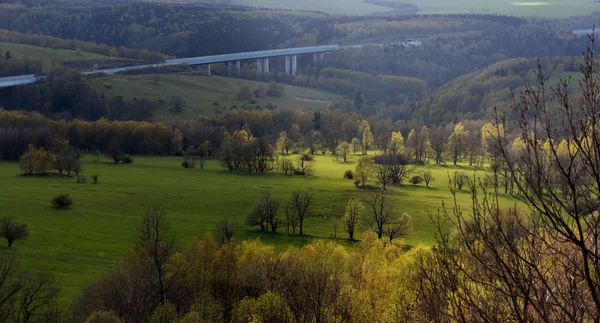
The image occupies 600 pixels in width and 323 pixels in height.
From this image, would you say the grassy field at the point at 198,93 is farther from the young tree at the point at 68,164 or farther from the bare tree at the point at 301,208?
the bare tree at the point at 301,208

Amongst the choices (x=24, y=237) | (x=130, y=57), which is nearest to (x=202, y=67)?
(x=130, y=57)

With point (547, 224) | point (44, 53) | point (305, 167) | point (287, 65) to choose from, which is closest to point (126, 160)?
point (305, 167)

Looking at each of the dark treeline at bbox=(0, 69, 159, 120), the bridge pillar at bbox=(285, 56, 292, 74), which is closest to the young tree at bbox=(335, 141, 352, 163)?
the dark treeline at bbox=(0, 69, 159, 120)

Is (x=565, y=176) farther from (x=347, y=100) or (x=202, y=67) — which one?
(x=202, y=67)

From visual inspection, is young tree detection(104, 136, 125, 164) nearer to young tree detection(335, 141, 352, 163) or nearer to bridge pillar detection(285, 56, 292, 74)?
young tree detection(335, 141, 352, 163)

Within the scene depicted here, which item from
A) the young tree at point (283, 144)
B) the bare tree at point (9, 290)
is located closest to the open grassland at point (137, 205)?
the bare tree at point (9, 290)

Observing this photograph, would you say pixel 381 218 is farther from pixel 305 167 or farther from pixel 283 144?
pixel 283 144
